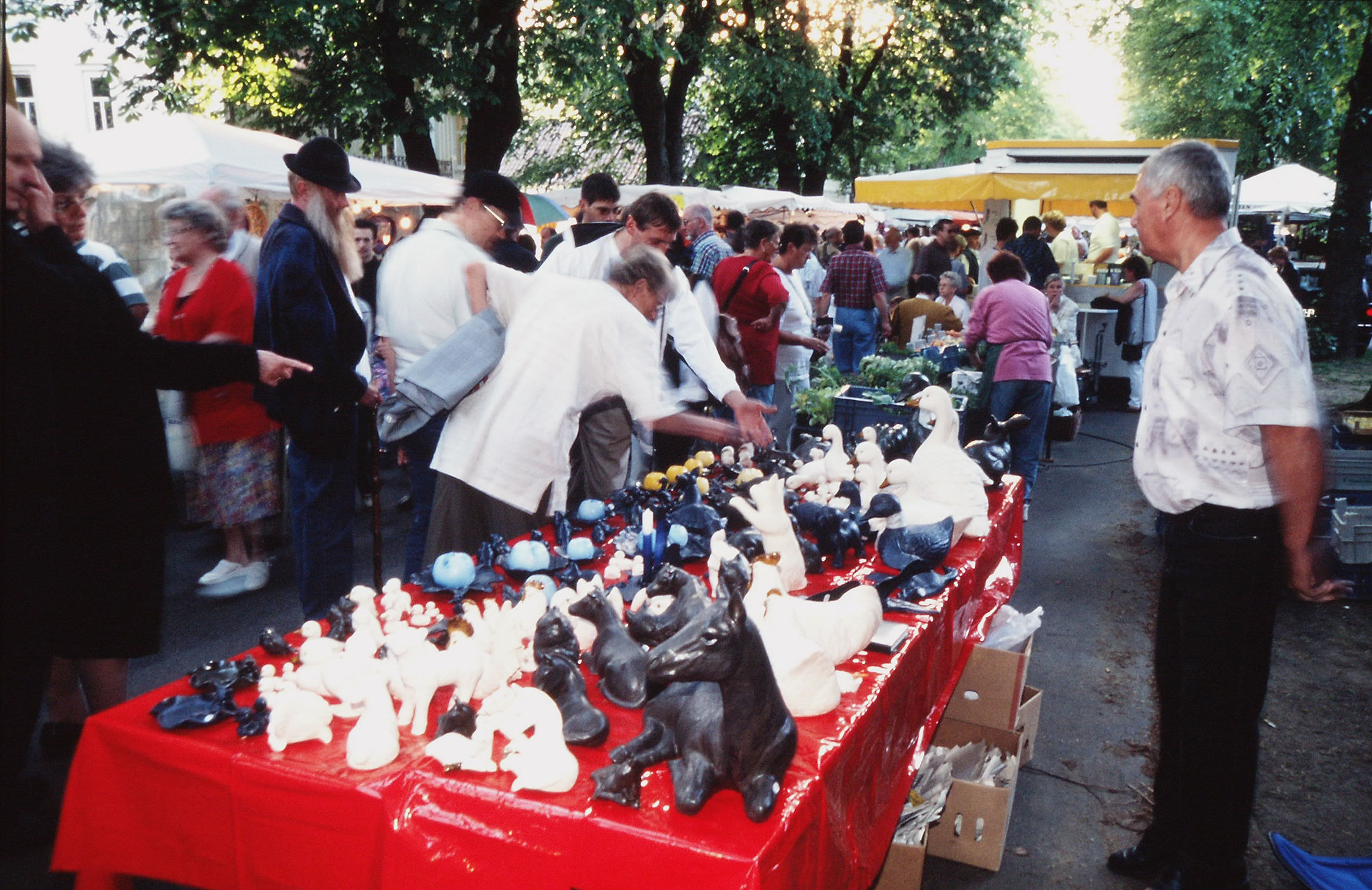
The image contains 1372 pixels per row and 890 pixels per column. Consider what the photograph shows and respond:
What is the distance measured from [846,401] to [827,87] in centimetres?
1136

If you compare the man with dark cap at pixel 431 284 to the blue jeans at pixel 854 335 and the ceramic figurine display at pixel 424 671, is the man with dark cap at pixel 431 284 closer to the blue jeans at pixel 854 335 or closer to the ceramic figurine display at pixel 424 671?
the ceramic figurine display at pixel 424 671

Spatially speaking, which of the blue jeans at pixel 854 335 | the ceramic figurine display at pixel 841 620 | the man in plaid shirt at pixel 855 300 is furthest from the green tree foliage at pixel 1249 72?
the ceramic figurine display at pixel 841 620

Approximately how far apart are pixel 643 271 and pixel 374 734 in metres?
1.76

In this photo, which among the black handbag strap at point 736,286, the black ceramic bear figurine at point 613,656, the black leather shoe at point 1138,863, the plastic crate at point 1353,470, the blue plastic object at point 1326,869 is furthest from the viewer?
the black handbag strap at point 736,286

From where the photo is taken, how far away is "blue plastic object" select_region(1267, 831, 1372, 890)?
245 cm

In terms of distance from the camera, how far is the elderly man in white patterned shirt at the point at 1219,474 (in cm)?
199

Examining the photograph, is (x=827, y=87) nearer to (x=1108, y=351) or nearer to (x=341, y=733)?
(x=1108, y=351)

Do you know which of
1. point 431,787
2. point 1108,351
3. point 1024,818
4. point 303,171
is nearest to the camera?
point 431,787

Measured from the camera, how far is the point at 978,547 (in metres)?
2.88

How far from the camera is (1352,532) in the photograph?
4.47 meters

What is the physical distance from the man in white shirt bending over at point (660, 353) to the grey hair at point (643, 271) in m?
0.27

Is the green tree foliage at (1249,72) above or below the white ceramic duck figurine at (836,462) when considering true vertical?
above

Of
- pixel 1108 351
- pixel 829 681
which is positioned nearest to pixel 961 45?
pixel 1108 351

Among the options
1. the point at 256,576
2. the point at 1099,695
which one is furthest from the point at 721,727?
the point at 256,576
